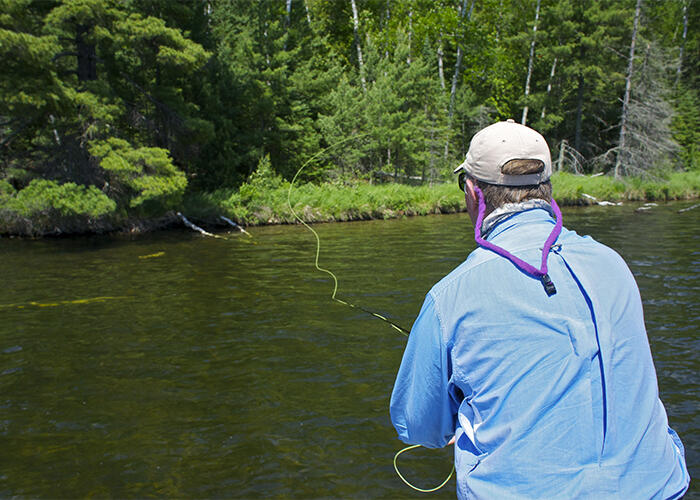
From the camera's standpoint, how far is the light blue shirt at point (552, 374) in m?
1.49

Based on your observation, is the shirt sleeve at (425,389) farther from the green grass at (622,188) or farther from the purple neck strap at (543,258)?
the green grass at (622,188)

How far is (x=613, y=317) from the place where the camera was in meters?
1.54

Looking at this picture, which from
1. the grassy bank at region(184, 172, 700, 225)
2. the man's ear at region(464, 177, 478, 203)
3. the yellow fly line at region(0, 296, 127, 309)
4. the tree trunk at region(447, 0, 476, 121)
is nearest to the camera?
the man's ear at region(464, 177, 478, 203)

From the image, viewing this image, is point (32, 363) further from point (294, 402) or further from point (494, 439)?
point (494, 439)

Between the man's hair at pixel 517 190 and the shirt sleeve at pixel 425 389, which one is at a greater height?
the man's hair at pixel 517 190

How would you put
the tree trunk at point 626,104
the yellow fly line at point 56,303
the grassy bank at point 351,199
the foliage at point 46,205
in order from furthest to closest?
the tree trunk at point 626,104 → the grassy bank at point 351,199 → the foliage at point 46,205 → the yellow fly line at point 56,303

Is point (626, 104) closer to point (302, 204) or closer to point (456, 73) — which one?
point (456, 73)

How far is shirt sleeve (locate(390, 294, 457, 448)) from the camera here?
66.7 inches

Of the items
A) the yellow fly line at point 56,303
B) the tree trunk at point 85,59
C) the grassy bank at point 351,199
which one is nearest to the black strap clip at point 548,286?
the yellow fly line at point 56,303

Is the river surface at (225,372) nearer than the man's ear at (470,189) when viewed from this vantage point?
No

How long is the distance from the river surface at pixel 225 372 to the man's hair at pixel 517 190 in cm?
269

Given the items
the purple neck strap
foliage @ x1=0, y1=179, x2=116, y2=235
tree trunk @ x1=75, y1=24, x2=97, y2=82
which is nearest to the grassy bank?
foliage @ x1=0, y1=179, x2=116, y2=235

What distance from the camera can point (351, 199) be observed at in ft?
71.1

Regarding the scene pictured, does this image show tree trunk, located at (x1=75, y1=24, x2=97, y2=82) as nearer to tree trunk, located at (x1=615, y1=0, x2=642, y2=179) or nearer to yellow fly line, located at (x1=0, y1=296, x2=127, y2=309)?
yellow fly line, located at (x1=0, y1=296, x2=127, y2=309)
